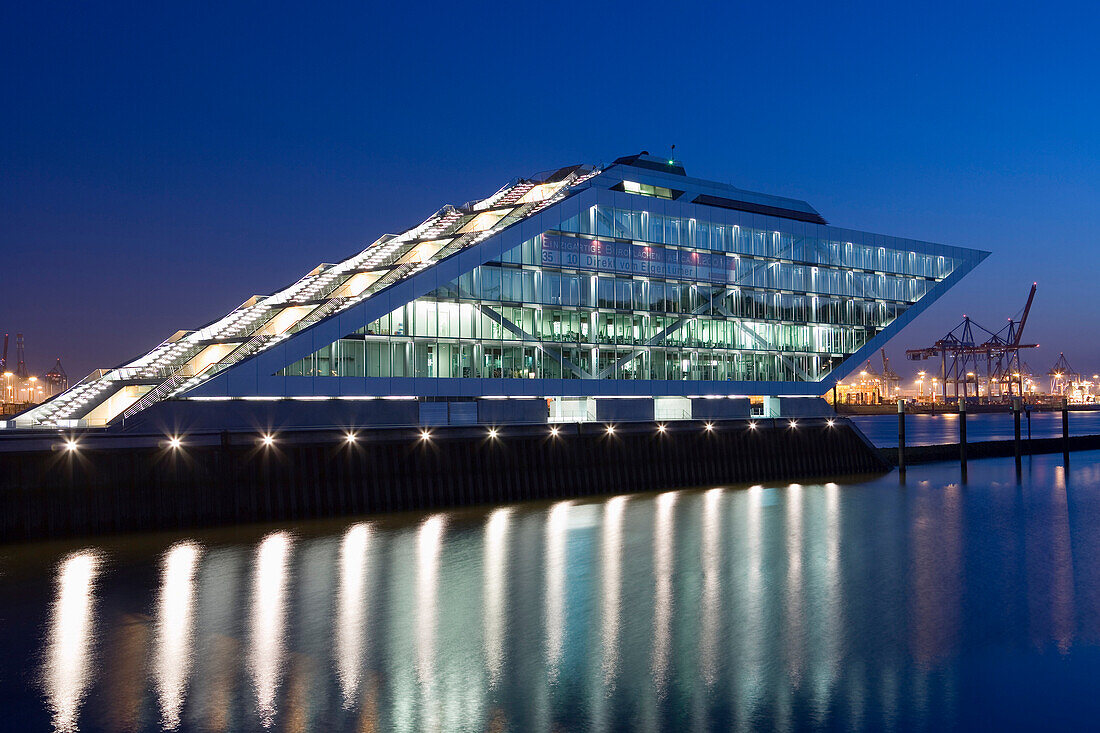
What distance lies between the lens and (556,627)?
912 inches

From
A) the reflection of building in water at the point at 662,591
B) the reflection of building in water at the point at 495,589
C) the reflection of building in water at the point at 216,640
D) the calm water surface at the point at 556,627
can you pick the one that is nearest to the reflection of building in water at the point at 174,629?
the calm water surface at the point at 556,627

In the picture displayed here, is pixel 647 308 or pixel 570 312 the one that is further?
pixel 647 308

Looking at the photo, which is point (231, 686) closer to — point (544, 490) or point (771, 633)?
point (771, 633)

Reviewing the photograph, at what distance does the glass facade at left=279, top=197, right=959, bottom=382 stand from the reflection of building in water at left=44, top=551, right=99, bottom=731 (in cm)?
1890

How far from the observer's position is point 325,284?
2251 inches

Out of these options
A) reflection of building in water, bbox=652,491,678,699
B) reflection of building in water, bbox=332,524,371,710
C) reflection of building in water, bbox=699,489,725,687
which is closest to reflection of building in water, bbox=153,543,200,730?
reflection of building in water, bbox=332,524,371,710

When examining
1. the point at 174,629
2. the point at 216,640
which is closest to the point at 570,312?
the point at 174,629

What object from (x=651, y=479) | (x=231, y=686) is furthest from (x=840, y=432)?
(x=231, y=686)

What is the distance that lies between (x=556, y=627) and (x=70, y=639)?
11.2 m

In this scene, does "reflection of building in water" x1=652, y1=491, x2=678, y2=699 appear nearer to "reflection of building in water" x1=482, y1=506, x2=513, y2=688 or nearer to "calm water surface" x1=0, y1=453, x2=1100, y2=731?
"calm water surface" x1=0, y1=453, x2=1100, y2=731

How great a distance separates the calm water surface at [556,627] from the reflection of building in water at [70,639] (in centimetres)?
9

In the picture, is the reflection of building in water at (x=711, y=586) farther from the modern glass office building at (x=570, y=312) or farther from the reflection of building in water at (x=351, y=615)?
the modern glass office building at (x=570, y=312)

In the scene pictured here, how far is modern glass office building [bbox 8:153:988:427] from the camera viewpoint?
48.6 meters

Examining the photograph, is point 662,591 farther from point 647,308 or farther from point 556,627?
point 647,308
